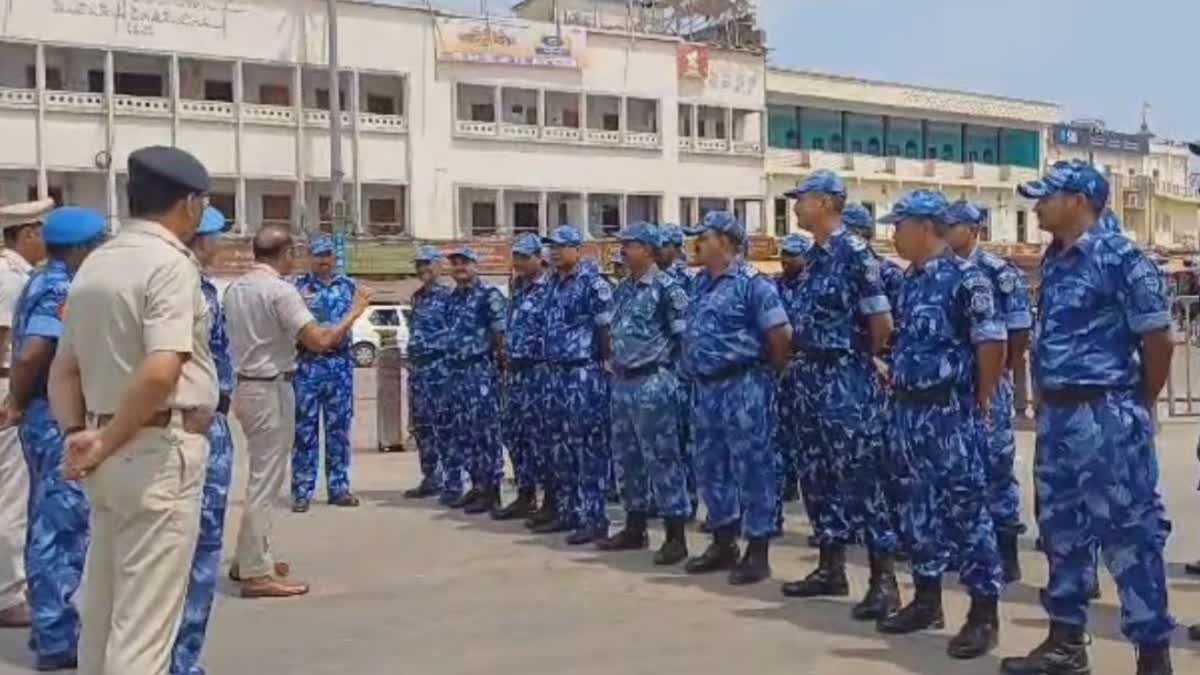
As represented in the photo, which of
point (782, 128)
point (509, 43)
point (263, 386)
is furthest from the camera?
point (782, 128)

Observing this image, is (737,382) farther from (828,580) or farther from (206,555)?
(206,555)

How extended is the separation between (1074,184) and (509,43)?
118 feet

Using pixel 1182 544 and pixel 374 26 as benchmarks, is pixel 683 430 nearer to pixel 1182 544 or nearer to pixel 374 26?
pixel 1182 544

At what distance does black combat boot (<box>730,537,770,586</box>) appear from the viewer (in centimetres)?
712

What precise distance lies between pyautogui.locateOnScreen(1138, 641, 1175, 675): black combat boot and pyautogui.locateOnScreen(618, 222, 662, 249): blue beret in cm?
367

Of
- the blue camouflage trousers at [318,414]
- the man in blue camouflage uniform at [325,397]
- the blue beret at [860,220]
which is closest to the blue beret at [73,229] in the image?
the man in blue camouflage uniform at [325,397]

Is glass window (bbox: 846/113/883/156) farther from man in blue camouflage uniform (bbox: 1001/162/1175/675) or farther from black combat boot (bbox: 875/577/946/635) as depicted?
man in blue camouflage uniform (bbox: 1001/162/1175/675)

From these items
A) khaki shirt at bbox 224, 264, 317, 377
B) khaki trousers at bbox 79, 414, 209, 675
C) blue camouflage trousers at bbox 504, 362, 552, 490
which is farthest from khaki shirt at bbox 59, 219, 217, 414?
blue camouflage trousers at bbox 504, 362, 552, 490

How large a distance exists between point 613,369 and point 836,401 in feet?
5.93

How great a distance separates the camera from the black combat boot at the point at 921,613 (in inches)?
237

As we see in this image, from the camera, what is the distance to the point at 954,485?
18.5 ft

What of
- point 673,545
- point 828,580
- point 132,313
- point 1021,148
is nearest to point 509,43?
point 1021,148

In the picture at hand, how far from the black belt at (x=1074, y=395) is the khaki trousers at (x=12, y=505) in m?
4.27

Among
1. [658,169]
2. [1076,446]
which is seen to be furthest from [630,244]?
[658,169]
